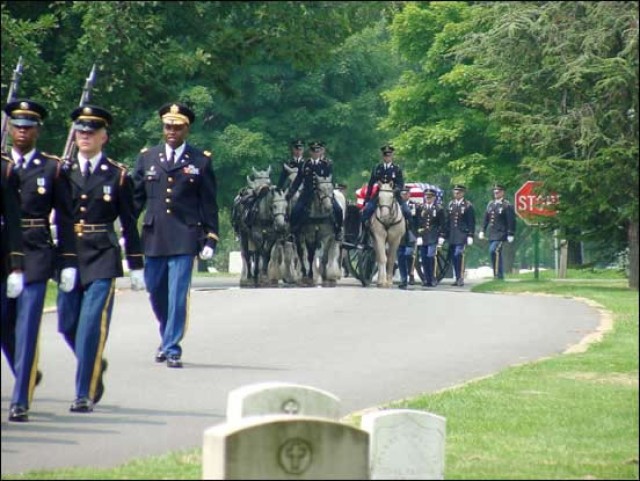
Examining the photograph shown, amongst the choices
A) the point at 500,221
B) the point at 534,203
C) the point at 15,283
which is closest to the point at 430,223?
the point at 534,203

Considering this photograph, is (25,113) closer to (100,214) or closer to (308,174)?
(100,214)

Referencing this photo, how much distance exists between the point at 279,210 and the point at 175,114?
16.4 meters

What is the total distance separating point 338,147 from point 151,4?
42278 millimetres

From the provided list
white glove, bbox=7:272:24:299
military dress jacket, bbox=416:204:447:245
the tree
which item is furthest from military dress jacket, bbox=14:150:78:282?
military dress jacket, bbox=416:204:447:245

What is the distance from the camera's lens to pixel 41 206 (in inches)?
524

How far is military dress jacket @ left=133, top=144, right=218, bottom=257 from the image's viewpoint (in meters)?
16.7

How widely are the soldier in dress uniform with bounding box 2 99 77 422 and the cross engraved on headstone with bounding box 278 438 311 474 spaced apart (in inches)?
197

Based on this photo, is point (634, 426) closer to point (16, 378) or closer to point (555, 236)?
point (16, 378)

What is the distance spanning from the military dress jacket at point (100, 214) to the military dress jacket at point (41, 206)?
0.29m

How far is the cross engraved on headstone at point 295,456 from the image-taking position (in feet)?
26.2

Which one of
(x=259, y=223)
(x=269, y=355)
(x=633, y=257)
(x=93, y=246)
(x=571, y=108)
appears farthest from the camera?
(x=633, y=257)

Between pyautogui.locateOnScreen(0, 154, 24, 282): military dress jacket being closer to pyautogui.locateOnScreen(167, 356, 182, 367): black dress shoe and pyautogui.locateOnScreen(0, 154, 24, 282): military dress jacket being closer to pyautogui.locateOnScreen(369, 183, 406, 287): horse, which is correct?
pyautogui.locateOnScreen(167, 356, 182, 367): black dress shoe

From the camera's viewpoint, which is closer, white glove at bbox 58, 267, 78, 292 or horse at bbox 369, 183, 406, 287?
white glove at bbox 58, 267, 78, 292

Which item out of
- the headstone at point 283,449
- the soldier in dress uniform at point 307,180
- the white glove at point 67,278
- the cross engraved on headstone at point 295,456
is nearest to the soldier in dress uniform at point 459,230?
the soldier in dress uniform at point 307,180
